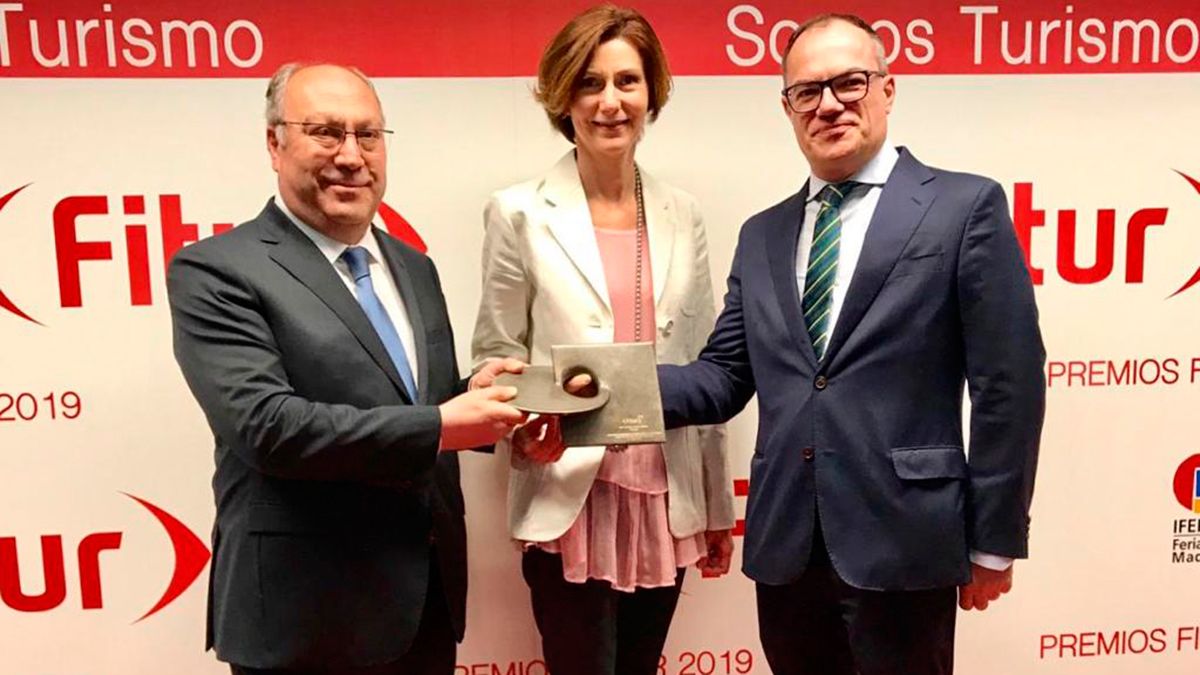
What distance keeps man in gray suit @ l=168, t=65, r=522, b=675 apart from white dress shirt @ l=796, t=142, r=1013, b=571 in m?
0.65

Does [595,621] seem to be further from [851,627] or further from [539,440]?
[851,627]

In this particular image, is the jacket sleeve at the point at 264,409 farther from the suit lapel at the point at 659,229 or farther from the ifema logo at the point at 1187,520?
the ifema logo at the point at 1187,520

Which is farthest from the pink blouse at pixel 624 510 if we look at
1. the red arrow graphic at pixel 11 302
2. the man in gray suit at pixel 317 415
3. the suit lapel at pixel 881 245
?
the red arrow graphic at pixel 11 302

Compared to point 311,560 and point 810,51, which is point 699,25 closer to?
point 810,51

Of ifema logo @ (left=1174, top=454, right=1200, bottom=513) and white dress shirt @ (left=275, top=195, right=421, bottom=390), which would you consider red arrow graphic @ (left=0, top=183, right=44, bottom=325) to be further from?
ifema logo @ (left=1174, top=454, right=1200, bottom=513)

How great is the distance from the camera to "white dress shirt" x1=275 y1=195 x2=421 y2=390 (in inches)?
63.4

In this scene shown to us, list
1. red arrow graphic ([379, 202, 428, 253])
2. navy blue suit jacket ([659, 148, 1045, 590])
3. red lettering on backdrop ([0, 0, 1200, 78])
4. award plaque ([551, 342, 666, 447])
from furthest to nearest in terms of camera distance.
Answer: red arrow graphic ([379, 202, 428, 253])
red lettering on backdrop ([0, 0, 1200, 78])
award plaque ([551, 342, 666, 447])
navy blue suit jacket ([659, 148, 1045, 590])

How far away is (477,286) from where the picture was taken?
2.40 metres

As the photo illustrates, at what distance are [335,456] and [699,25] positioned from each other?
1.57m

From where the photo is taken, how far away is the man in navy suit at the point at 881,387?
5.04 ft

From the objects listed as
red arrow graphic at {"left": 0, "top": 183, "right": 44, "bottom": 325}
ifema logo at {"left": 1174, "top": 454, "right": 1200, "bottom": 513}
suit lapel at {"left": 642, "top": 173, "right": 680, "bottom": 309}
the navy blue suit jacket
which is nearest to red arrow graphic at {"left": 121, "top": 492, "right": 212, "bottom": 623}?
red arrow graphic at {"left": 0, "top": 183, "right": 44, "bottom": 325}

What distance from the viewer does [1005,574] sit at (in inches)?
62.5

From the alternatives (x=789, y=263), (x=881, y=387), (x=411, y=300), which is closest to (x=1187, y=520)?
(x=881, y=387)

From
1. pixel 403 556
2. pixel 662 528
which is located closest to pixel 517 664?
pixel 662 528
